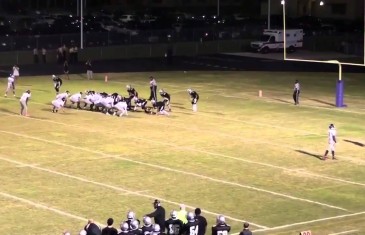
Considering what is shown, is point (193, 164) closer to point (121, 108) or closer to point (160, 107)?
point (121, 108)

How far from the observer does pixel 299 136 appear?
37.6 meters

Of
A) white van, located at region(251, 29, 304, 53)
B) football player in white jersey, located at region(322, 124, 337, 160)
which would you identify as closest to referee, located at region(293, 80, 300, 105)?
football player in white jersey, located at region(322, 124, 337, 160)

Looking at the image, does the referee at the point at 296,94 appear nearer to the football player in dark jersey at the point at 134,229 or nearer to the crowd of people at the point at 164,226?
the crowd of people at the point at 164,226

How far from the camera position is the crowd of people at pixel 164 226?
19.1 metres

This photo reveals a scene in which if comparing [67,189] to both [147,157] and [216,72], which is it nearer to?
[147,157]

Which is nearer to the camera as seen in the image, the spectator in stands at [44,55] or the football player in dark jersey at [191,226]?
the football player in dark jersey at [191,226]

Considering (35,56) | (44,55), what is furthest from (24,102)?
(44,55)

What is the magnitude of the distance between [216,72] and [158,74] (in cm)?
399

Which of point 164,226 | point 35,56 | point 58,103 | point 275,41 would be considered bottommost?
point 164,226

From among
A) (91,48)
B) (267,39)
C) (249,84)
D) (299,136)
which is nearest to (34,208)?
(299,136)

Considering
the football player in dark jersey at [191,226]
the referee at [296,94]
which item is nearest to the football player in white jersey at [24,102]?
the referee at [296,94]

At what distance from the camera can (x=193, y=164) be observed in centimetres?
3169

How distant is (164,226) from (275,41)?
57204mm

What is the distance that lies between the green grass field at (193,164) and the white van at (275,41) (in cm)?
2750
